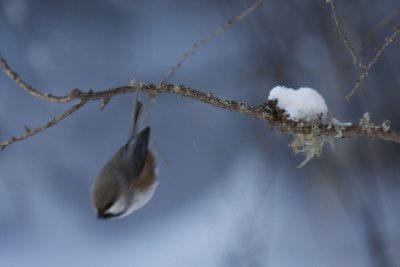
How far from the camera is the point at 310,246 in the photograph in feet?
9.87

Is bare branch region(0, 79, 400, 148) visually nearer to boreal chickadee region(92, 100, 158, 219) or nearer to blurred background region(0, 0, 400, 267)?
boreal chickadee region(92, 100, 158, 219)

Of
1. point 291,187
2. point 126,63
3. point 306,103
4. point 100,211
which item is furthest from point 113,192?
point 291,187

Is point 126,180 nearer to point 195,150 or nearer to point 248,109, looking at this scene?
point 248,109

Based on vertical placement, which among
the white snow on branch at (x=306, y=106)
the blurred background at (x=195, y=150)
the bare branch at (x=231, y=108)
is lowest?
the bare branch at (x=231, y=108)

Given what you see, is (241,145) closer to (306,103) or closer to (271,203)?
(271,203)

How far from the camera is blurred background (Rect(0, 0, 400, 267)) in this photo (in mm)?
2818

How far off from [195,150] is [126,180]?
62.6 inches

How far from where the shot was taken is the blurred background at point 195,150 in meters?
2.82

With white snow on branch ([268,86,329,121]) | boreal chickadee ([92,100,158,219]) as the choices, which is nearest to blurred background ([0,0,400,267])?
boreal chickadee ([92,100,158,219])

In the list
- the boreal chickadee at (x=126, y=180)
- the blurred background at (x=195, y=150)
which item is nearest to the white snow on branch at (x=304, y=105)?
the boreal chickadee at (x=126, y=180)

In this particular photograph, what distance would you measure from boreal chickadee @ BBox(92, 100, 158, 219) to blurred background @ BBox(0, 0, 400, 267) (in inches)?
53.6

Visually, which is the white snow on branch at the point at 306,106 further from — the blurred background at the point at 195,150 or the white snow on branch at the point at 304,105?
the blurred background at the point at 195,150

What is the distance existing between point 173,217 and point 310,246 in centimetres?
81

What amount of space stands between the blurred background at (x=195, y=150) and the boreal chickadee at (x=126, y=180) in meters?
1.36
